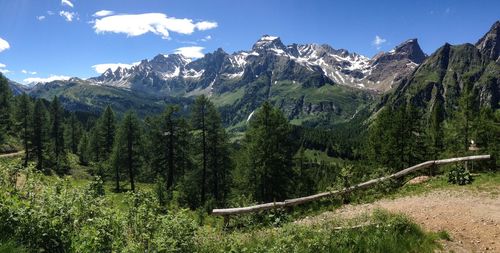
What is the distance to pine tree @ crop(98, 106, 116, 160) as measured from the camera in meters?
75.1

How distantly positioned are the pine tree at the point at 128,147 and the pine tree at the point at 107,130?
13.8 metres

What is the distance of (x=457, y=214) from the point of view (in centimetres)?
1571

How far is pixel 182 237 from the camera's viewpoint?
10.4 m

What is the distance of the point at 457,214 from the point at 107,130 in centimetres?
7005

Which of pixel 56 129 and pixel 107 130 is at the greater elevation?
pixel 107 130

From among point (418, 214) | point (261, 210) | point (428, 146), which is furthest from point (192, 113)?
point (418, 214)

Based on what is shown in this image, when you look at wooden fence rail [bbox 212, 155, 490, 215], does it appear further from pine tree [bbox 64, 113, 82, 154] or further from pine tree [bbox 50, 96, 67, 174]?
pine tree [bbox 64, 113, 82, 154]

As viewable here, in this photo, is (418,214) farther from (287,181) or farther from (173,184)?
(173,184)

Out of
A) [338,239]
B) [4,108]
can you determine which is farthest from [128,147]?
[338,239]

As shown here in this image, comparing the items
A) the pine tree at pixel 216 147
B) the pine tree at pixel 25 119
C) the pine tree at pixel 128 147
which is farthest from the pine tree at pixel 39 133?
the pine tree at pixel 216 147

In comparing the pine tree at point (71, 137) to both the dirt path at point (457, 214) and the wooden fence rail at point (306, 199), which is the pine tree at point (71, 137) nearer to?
the wooden fence rail at point (306, 199)

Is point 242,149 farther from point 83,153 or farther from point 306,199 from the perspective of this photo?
point 83,153

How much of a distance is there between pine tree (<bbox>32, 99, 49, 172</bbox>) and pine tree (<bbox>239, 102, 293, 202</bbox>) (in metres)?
49.1

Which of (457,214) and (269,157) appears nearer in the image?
(457,214)
